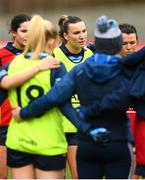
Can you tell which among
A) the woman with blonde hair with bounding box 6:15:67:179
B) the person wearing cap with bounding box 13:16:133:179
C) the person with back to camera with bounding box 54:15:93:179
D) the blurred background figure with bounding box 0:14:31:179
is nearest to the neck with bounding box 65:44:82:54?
the person with back to camera with bounding box 54:15:93:179

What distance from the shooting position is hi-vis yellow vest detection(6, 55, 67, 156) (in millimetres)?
3756

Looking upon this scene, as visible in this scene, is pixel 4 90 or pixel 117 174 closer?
pixel 117 174

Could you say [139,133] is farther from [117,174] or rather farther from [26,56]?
[26,56]

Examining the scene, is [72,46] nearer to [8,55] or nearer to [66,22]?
[66,22]

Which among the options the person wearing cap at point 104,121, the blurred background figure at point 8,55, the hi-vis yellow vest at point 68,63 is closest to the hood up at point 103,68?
the person wearing cap at point 104,121

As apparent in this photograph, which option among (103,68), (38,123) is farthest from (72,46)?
(103,68)

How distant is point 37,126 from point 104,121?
1.61 feet

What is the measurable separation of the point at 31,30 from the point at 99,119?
29.0 inches

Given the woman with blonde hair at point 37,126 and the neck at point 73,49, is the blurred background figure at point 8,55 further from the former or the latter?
the woman with blonde hair at point 37,126

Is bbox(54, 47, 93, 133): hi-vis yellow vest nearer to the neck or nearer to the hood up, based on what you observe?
the neck

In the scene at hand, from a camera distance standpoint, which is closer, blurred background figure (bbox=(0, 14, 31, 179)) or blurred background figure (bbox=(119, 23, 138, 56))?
blurred background figure (bbox=(119, 23, 138, 56))

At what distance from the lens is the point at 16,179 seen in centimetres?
386

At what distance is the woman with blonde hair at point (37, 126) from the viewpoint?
3744 millimetres

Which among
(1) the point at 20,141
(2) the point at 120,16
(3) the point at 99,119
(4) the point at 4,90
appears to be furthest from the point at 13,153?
(2) the point at 120,16
